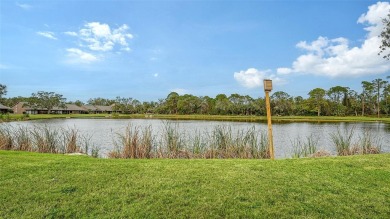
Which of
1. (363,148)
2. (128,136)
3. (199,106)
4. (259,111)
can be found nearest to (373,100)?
(259,111)

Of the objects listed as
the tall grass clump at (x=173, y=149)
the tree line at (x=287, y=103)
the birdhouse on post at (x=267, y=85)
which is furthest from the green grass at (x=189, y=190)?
the tree line at (x=287, y=103)

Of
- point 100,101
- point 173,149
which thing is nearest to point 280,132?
point 173,149

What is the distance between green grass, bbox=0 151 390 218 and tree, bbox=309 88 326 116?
2210 inches

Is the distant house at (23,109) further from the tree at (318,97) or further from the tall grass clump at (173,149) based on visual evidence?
the tall grass clump at (173,149)

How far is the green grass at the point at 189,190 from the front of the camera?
3523 millimetres

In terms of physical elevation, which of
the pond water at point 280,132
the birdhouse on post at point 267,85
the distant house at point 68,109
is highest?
the distant house at point 68,109

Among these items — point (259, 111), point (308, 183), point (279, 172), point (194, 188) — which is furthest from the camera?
point (259, 111)

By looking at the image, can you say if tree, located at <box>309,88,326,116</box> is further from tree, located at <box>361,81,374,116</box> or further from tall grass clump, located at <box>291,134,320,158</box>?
tall grass clump, located at <box>291,134,320,158</box>

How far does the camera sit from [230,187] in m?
4.16

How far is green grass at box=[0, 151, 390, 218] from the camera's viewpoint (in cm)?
352

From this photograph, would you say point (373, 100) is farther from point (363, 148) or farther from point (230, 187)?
point (230, 187)

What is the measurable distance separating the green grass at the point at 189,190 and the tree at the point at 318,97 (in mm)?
56125

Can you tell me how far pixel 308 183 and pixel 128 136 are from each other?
503 centimetres

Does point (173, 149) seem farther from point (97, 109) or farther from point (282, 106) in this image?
point (97, 109)
